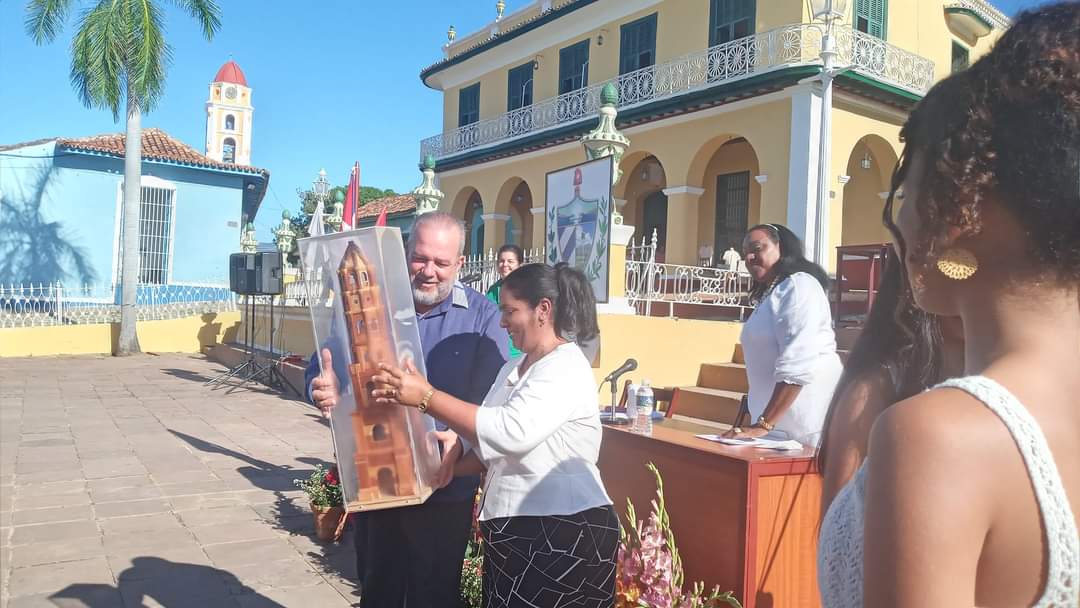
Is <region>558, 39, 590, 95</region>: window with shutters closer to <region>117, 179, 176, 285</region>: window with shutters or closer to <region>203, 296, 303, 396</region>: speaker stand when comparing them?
<region>203, 296, 303, 396</region>: speaker stand

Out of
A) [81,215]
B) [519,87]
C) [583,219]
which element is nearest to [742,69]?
[583,219]

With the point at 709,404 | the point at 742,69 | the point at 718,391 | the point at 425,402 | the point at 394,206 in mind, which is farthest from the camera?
the point at 394,206

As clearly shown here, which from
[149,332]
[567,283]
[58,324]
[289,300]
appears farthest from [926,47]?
[58,324]

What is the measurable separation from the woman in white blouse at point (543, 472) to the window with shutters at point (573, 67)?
14967 mm

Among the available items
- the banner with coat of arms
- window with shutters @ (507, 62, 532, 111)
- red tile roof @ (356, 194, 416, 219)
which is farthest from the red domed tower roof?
the banner with coat of arms

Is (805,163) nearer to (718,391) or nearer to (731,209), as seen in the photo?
(731,209)

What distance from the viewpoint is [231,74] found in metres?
69.2

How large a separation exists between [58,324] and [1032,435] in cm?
1973

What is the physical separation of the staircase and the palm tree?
14.1 m

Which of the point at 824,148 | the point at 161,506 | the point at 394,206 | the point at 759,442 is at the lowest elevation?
the point at 161,506

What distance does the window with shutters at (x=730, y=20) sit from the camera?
1309 cm

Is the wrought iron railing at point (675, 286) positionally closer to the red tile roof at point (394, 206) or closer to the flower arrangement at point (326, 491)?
the flower arrangement at point (326, 491)

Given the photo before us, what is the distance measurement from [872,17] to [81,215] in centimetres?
1981

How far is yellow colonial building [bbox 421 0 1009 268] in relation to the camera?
11906 mm
